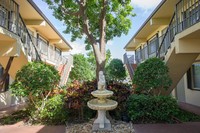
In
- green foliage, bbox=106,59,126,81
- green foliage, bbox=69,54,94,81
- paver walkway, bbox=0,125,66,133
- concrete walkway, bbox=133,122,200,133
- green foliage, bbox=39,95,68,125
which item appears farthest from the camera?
green foliage, bbox=69,54,94,81

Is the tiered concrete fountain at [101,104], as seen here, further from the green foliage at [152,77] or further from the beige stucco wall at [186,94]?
the beige stucco wall at [186,94]

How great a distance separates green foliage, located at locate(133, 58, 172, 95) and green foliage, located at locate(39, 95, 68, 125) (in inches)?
141

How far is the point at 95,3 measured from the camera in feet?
33.5

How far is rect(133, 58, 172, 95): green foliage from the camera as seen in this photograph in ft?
27.9

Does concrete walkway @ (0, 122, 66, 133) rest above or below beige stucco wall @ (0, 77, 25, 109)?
below

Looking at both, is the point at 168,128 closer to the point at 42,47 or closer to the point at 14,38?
the point at 14,38

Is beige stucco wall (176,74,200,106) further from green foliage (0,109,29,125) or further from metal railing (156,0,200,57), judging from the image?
green foliage (0,109,29,125)

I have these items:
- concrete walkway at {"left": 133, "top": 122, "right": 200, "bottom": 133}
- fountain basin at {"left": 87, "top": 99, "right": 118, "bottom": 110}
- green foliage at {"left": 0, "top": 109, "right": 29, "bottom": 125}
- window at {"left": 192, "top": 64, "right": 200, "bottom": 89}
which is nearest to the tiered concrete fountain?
fountain basin at {"left": 87, "top": 99, "right": 118, "bottom": 110}

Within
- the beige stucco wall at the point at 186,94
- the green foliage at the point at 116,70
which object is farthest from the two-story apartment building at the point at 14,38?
the beige stucco wall at the point at 186,94

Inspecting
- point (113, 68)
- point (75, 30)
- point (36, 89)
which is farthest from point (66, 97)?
point (113, 68)

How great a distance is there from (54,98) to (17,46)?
2849mm

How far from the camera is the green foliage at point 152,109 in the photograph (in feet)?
25.2

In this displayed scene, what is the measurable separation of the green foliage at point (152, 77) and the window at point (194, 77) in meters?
3.72

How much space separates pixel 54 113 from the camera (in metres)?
7.61
